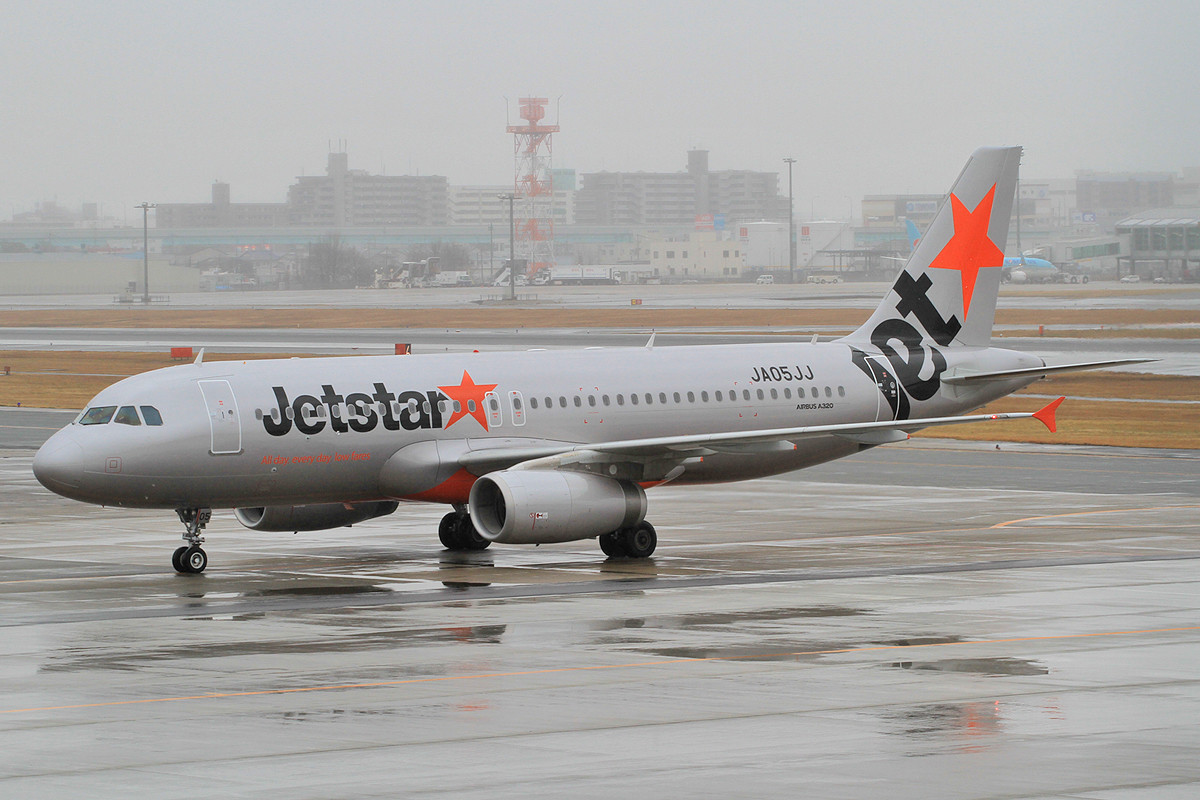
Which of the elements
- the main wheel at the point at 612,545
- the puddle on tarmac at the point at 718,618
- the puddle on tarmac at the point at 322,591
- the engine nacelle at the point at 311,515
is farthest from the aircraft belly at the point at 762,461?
the puddle on tarmac at the point at 718,618

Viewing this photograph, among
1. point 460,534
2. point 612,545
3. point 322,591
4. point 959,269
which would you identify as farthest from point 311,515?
point 959,269

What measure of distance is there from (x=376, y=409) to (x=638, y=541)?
5.54 m

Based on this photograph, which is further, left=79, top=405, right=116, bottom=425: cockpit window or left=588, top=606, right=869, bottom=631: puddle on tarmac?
left=79, top=405, right=116, bottom=425: cockpit window

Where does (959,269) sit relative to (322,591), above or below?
above

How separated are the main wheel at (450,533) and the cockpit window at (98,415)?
717 centimetres

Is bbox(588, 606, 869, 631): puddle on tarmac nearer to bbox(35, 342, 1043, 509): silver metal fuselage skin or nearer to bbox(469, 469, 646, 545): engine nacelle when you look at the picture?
bbox(469, 469, 646, 545): engine nacelle

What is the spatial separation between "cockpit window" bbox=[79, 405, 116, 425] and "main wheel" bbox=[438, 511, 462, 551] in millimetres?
7174

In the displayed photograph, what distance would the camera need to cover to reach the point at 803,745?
16.8m

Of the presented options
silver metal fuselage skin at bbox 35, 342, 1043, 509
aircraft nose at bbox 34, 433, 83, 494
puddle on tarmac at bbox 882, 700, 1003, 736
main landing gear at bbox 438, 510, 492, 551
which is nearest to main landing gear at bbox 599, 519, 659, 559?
silver metal fuselage skin at bbox 35, 342, 1043, 509

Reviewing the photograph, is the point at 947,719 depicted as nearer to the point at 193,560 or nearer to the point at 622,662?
the point at 622,662

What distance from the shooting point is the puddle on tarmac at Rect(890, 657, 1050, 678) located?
20.8 metres

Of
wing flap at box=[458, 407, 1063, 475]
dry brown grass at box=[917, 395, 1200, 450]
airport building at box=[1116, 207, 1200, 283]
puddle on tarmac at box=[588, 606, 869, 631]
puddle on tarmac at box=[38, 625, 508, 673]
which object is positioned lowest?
dry brown grass at box=[917, 395, 1200, 450]

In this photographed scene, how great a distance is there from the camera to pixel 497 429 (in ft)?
113

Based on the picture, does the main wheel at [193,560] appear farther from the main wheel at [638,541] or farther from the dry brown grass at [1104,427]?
the dry brown grass at [1104,427]
